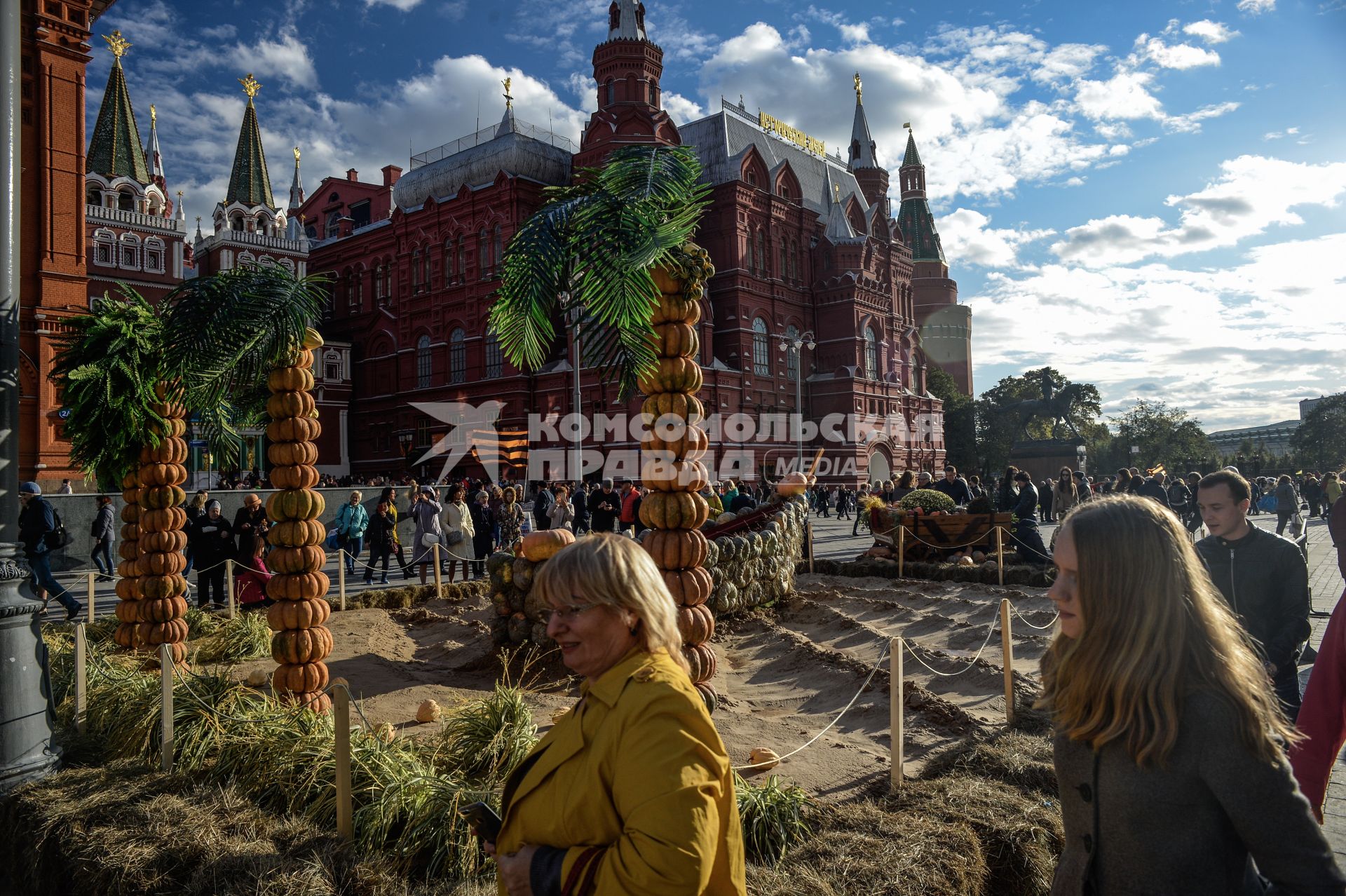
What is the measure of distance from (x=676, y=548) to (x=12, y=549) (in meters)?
4.29

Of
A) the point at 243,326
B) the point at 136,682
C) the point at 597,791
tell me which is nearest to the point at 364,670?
the point at 136,682

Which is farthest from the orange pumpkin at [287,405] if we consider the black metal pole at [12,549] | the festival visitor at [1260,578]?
the festival visitor at [1260,578]

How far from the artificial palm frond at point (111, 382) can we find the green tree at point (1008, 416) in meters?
53.9

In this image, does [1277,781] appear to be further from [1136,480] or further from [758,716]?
[1136,480]

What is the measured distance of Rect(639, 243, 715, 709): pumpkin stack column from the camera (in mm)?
5781

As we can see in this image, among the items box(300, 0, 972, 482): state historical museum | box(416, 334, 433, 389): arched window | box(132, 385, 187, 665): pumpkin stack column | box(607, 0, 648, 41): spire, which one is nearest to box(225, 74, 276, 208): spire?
box(300, 0, 972, 482): state historical museum

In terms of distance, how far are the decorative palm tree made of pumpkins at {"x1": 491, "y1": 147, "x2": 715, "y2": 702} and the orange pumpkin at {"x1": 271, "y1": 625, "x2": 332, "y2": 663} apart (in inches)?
113

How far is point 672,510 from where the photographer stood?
5.88 m

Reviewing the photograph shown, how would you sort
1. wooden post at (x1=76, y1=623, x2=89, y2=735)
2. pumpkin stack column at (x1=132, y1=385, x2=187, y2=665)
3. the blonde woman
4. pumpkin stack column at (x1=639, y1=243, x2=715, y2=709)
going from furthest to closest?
pumpkin stack column at (x1=132, y1=385, x2=187, y2=665) < wooden post at (x1=76, y1=623, x2=89, y2=735) < pumpkin stack column at (x1=639, y1=243, x2=715, y2=709) < the blonde woman

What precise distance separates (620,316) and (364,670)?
5.29 meters

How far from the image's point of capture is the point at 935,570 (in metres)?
14.0

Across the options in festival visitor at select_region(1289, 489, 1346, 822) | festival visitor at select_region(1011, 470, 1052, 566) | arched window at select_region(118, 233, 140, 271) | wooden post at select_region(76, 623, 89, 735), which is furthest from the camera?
arched window at select_region(118, 233, 140, 271)

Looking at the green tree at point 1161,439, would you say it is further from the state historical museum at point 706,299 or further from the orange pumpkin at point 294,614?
the orange pumpkin at point 294,614

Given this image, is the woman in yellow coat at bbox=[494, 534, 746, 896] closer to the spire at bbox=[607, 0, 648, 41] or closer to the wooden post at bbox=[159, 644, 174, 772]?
the wooden post at bbox=[159, 644, 174, 772]
